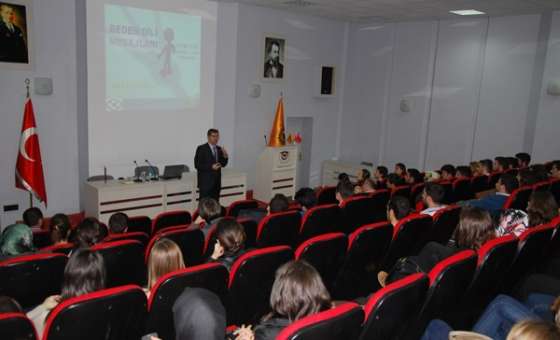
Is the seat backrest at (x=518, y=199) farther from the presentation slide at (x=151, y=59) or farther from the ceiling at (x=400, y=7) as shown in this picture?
the presentation slide at (x=151, y=59)

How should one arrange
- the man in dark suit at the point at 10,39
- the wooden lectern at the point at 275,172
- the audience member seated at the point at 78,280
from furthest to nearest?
1. the wooden lectern at the point at 275,172
2. the man in dark suit at the point at 10,39
3. the audience member seated at the point at 78,280

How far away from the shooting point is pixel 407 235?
13.5 ft

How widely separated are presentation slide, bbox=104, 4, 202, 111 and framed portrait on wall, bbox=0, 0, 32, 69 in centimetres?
106

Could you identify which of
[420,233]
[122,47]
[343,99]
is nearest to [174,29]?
[122,47]

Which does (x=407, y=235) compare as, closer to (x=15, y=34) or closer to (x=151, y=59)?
(x=151, y=59)

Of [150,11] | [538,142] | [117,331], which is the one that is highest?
[150,11]

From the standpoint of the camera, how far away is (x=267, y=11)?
363 inches

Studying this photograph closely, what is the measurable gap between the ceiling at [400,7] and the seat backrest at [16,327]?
721 cm

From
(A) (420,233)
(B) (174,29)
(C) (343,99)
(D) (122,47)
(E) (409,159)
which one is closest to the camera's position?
(A) (420,233)

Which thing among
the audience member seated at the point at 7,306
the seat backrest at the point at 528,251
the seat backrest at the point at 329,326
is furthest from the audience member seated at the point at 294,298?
the seat backrest at the point at 528,251

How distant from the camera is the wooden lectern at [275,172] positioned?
905 centimetres

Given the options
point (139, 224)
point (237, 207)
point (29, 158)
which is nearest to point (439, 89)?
point (237, 207)

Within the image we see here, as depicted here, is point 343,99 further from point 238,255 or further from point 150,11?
point 238,255

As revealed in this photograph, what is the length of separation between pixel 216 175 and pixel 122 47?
2430mm
